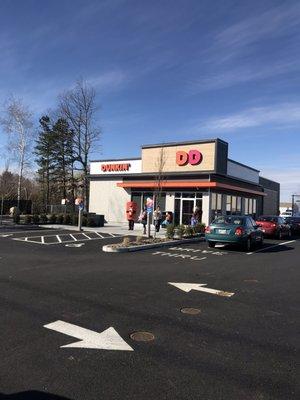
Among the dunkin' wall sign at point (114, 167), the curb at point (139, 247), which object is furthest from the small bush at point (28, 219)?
the curb at point (139, 247)

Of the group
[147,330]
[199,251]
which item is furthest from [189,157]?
[147,330]

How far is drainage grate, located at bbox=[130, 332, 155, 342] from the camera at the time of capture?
5836 millimetres

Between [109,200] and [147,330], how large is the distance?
29295 millimetres

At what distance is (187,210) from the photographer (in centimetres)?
3059

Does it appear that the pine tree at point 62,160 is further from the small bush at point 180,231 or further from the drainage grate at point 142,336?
the drainage grate at point 142,336

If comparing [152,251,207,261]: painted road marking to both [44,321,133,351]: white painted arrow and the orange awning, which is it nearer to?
[44,321,133,351]: white painted arrow

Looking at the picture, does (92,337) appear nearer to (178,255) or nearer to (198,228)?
(178,255)

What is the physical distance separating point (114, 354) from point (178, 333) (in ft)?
3.96

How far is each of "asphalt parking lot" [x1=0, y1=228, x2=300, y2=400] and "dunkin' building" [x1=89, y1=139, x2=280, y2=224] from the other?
15514mm

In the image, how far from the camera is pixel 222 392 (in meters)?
4.30

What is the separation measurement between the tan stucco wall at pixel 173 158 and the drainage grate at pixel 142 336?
23673 mm

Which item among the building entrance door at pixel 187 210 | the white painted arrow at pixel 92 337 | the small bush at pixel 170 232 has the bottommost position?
the white painted arrow at pixel 92 337

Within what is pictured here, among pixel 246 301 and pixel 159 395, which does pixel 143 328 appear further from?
pixel 246 301

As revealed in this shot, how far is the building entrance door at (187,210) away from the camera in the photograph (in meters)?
30.4
